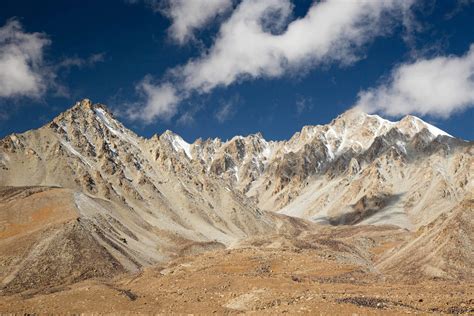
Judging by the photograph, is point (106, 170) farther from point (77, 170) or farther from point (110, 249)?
point (110, 249)

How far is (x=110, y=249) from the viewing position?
3068 inches

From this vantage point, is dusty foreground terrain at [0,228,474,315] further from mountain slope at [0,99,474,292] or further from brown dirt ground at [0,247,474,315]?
mountain slope at [0,99,474,292]

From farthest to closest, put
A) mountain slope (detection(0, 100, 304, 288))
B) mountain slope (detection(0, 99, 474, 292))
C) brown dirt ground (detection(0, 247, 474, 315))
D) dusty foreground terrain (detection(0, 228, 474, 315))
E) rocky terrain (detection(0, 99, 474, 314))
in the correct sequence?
mountain slope (detection(0, 100, 304, 288))
mountain slope (detection(0, 99, 474, 292))
rocky terrain (detection(0, 99, 474, 314))
dusty foreground terrain (detection(0, 228, 474, 315))
brown dirt ground (detection(0, 247, 474, 315))

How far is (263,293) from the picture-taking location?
3603cm

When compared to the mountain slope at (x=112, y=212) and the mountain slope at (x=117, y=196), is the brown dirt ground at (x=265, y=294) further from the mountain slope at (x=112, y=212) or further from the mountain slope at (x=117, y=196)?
the mountain slope at (x=117, y=196)

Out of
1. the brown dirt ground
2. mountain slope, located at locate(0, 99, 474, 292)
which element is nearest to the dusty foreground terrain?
the brown dirt ground

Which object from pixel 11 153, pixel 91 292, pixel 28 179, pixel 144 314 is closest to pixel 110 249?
pixel 91 292

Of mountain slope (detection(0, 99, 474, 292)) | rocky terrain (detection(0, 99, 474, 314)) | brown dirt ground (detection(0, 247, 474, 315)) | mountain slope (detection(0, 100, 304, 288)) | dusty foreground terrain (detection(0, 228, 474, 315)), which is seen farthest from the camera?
mountain slope (detection(0, 100, 304, 288))

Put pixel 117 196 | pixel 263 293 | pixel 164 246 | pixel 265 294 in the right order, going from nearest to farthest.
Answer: pixel 265 294, pixel 263 293, pixel 164 246, pixel 117 196

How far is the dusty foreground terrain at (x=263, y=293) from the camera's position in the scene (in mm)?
29391

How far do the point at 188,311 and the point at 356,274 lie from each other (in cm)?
1900

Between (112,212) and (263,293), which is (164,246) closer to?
(112,212)

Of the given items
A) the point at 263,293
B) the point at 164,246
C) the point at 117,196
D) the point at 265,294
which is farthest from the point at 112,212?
the point at 265,294

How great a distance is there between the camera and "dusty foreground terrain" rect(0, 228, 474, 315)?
1157 inches
